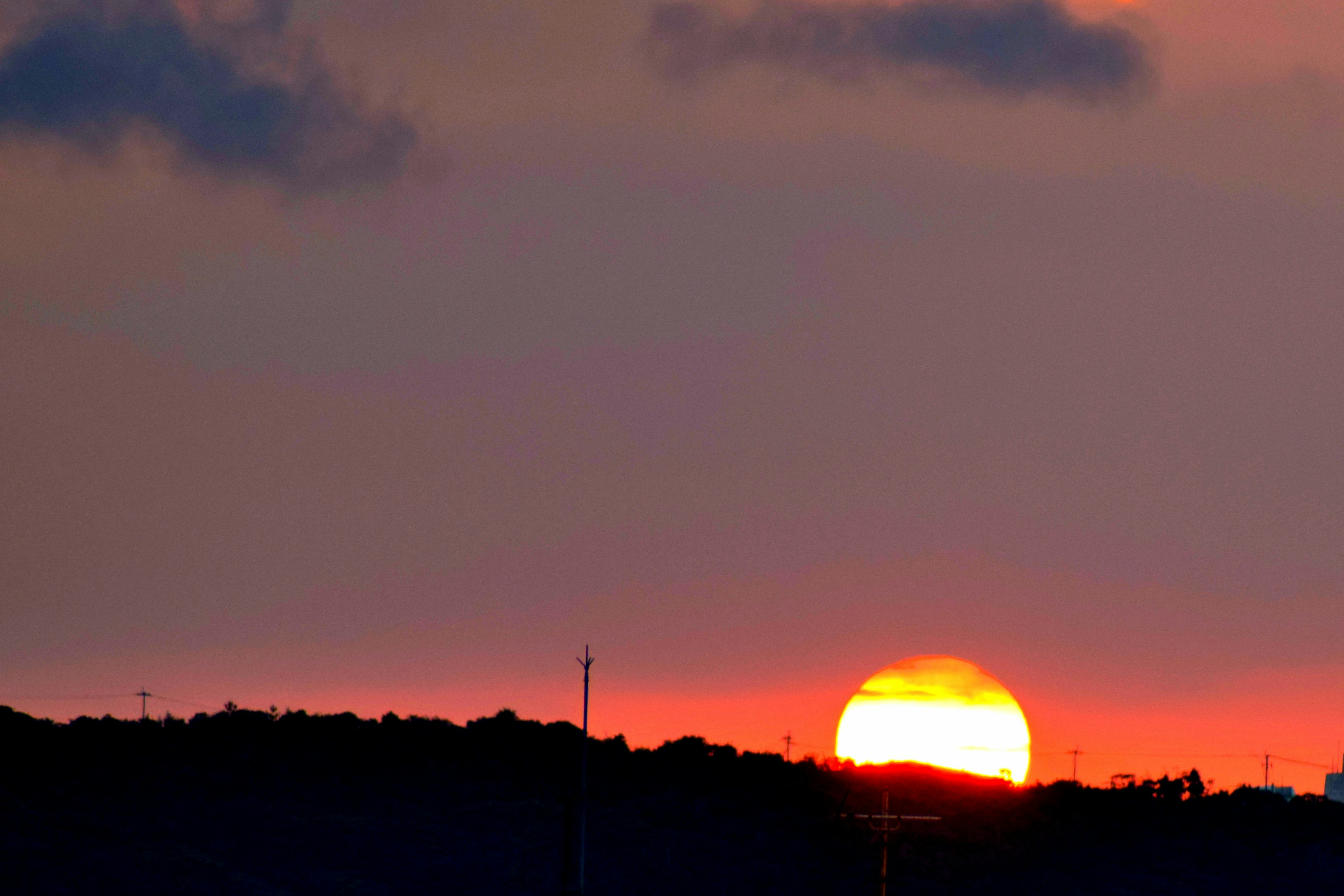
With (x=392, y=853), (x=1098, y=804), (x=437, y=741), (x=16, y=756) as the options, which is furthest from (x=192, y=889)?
(x=1098, y=804)

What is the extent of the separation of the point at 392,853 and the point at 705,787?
20880 millimetres

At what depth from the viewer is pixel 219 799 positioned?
91.6 m

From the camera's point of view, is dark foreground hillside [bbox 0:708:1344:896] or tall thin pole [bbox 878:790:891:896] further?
dark foreground hillside [bbox 0:708:1344:896]

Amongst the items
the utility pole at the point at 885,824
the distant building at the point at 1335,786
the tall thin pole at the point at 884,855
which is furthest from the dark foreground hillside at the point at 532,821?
the distant building at the point at 1335,786

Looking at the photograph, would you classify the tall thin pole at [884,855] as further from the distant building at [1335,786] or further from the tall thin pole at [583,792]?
the distant building at [1335,786]

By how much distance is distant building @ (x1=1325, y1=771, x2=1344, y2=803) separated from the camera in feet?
438

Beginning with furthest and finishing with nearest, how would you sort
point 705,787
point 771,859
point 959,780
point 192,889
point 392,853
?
point 959,780 → point 705,787 → point 771,859 → point 392,853 → point 192,889

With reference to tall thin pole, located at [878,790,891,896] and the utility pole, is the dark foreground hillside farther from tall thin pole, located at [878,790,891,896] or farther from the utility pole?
tall thin pole, located at [878,790,891,896]

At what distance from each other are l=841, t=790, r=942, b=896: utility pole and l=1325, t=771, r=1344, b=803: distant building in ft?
140

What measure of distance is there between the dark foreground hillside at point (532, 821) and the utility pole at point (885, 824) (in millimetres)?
920

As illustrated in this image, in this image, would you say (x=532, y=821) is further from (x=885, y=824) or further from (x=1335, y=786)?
(x=1335, y=786)

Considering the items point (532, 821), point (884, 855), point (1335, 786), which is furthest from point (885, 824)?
Result: point (1335, 786)

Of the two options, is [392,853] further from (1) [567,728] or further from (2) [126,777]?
(1) [567,728]

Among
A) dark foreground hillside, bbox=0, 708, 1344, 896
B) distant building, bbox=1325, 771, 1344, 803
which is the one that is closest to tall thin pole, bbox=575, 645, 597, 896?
dark foreground hillside, bbox=0, 708, 1344, 896
